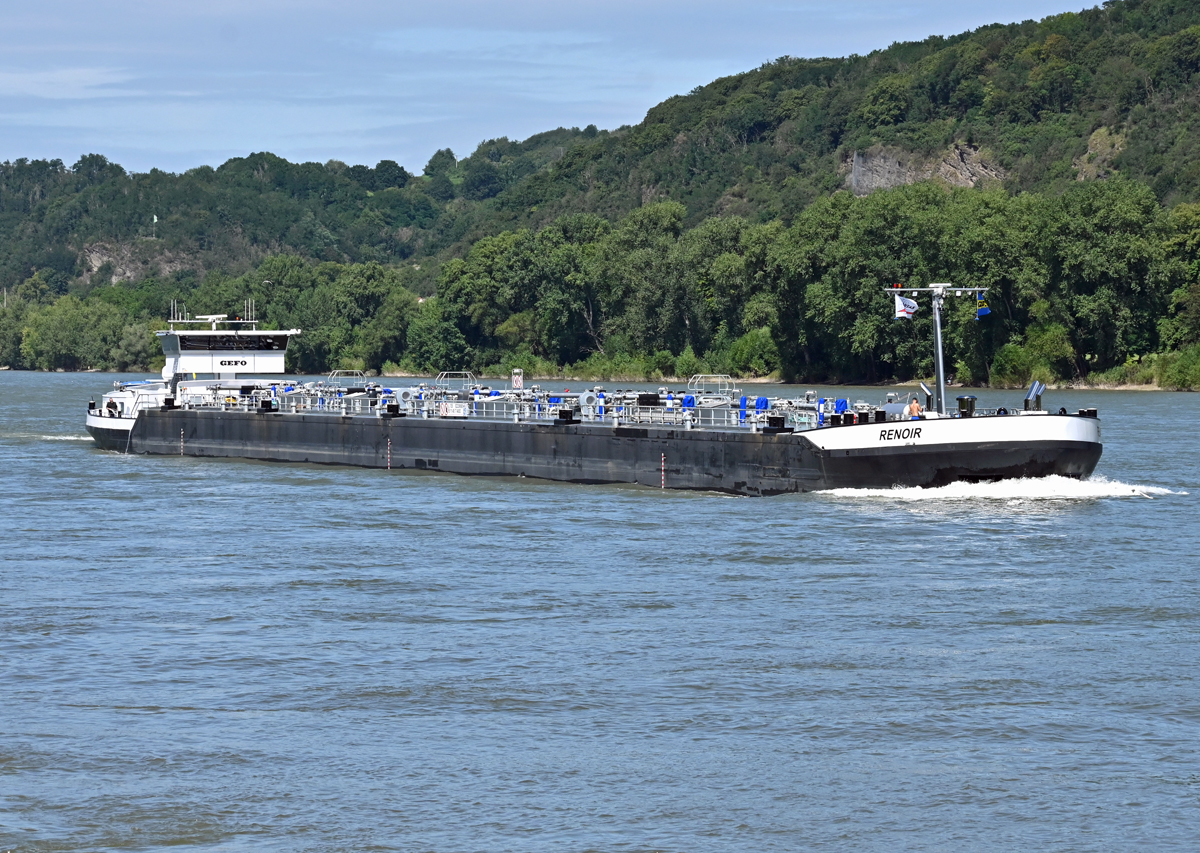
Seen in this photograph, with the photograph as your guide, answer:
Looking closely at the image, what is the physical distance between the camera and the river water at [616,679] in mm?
15875

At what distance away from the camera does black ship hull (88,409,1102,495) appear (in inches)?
1560

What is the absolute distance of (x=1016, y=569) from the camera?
3031 centimetres

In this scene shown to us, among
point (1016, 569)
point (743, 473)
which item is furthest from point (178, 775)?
point (743, 473)

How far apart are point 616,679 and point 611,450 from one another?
2600 cm

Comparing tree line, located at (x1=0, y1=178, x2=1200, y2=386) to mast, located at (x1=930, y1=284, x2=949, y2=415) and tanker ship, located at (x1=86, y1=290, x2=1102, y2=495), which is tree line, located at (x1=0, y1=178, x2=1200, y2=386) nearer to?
tanker ship, located at (x1=86, y1=290, x2=1102, y2=495)

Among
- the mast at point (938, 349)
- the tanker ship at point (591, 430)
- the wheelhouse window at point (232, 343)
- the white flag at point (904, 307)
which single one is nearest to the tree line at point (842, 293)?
the wheelhouse window at point (232, 343)

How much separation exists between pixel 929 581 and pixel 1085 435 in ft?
41.2

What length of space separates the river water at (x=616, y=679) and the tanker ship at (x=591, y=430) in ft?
4.19

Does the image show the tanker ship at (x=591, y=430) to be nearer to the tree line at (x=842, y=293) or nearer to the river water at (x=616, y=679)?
the river water at (x=616, y=679)

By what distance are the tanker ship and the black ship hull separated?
44 millimetres

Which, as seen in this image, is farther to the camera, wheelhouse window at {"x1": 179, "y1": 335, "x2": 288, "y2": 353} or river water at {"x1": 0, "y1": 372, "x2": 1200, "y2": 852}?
wheelhouse window at {"x1": 179, "y1": 335, "x2": 288, "y2": 353}

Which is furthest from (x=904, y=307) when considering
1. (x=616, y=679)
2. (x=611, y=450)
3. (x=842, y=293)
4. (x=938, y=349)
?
(x=842, y=293)

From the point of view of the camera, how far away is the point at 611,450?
47281mm

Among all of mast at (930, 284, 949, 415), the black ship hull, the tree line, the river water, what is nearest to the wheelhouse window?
the black ship hull
